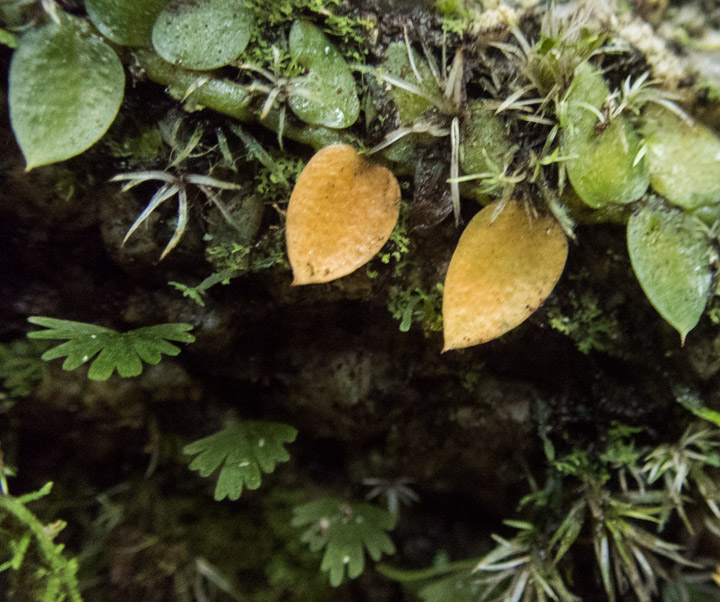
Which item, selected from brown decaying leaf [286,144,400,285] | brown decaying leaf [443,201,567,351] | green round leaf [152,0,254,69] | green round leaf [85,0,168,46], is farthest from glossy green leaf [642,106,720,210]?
green round leaf [85,0,168,46]

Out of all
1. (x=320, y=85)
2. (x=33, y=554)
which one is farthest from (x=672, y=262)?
(x=33, y=554)

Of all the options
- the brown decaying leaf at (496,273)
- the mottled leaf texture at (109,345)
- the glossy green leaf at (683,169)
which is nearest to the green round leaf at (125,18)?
the mottled leaf texture at (109,345)

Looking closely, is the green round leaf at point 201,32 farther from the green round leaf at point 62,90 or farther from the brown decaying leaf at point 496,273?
the brown decaying leaf at point 496,273

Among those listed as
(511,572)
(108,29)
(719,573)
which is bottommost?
(511,572)

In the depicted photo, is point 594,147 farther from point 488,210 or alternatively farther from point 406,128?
A: point 406,128

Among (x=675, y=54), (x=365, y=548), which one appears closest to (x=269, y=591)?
(x=365, y=548)
